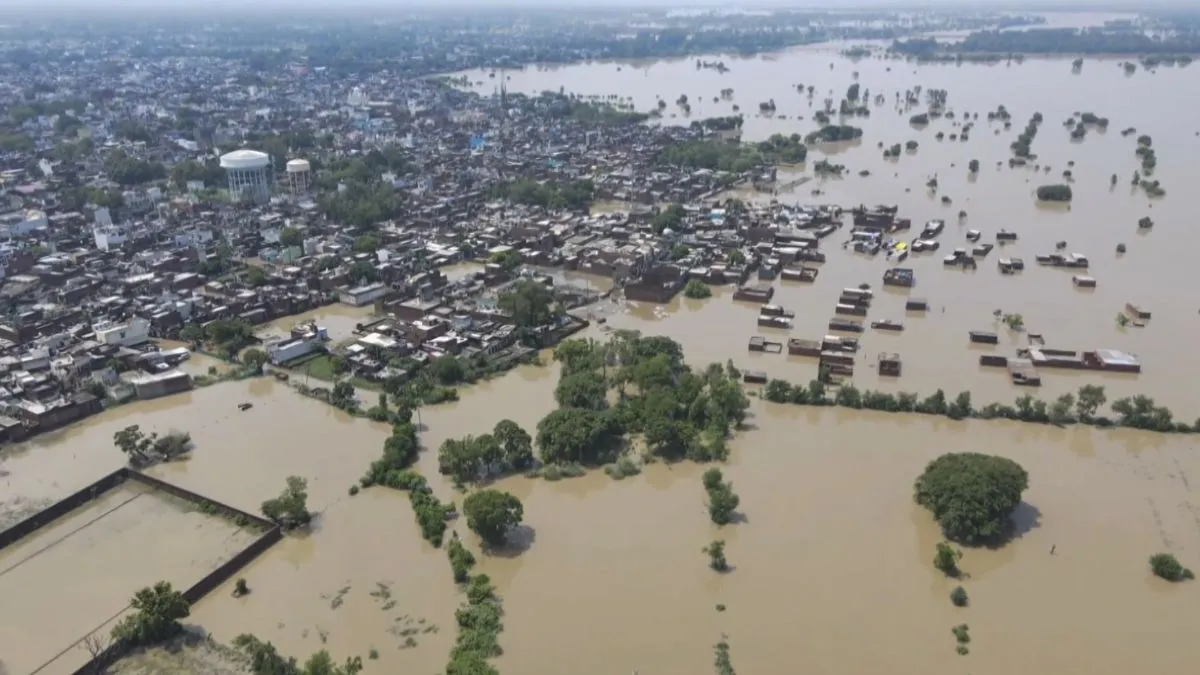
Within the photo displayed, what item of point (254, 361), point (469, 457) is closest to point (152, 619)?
point (469, 457)

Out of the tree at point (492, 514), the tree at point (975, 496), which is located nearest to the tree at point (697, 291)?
the tree at point (975, 496)

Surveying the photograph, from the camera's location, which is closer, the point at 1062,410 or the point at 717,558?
the point at 717,558

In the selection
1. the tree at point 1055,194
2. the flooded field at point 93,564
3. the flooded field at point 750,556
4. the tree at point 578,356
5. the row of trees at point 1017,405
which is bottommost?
the flooded field at point 93,564

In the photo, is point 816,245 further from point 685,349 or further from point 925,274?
point 685,349

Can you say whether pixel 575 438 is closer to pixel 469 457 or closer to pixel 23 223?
pixel 469 457

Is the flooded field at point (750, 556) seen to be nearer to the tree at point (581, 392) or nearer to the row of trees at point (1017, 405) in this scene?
the row of trees at point (1017, 405)

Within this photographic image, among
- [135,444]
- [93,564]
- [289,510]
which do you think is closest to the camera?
[93,564]

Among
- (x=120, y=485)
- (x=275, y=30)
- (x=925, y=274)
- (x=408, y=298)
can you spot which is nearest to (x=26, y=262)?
(x=408, y=298)
